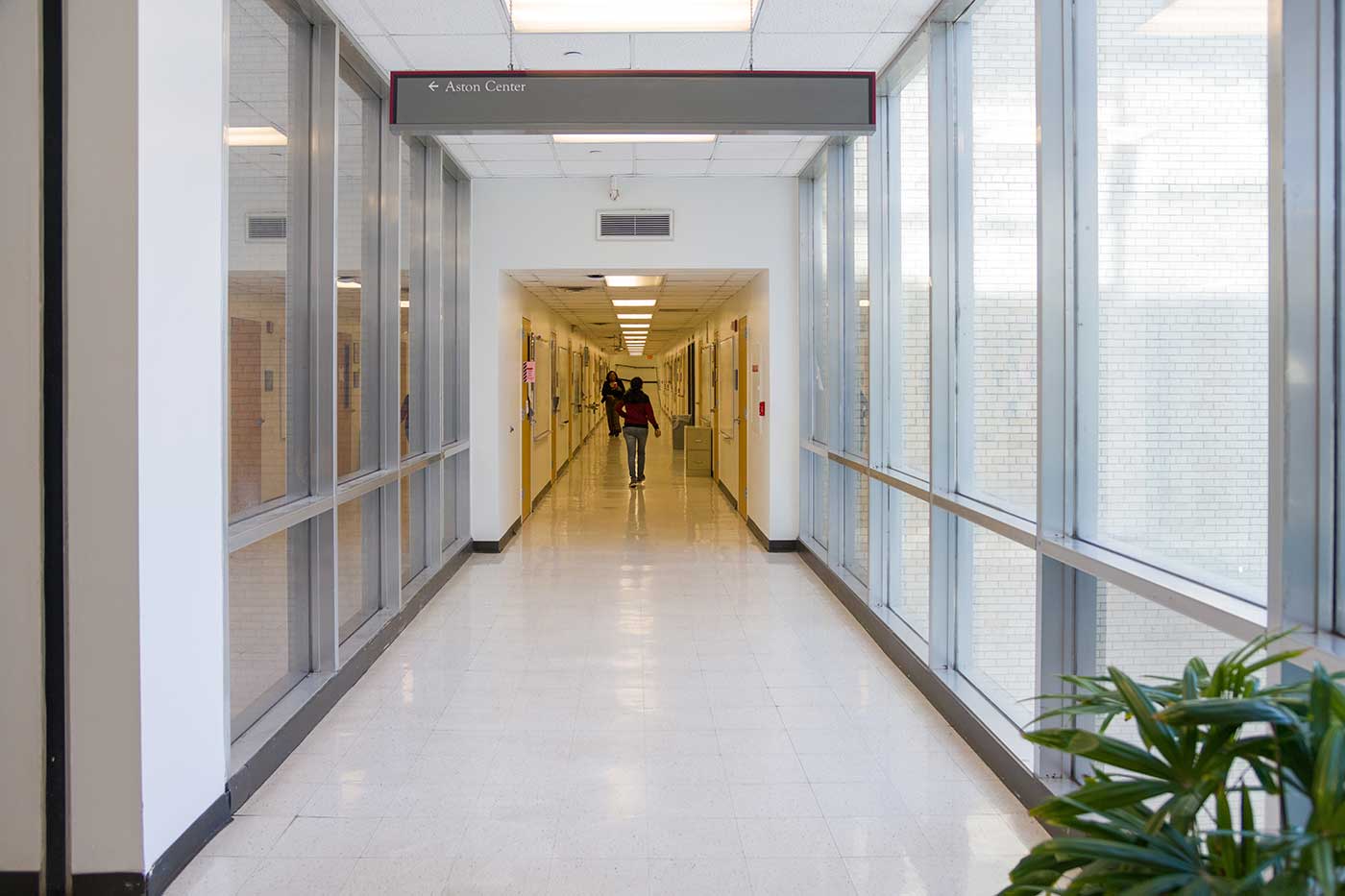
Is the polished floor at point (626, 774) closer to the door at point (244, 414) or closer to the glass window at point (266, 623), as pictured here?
the glass window at point (266, 623)

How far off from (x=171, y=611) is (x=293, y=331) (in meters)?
1.68

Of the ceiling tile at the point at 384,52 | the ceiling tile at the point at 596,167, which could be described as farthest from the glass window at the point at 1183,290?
the ceiling tile at the point at 596,167

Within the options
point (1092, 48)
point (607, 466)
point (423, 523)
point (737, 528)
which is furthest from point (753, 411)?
point (607, 466)

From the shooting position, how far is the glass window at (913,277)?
5.09 m

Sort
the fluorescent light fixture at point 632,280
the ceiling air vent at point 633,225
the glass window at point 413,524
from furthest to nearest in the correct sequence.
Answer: the fluorescent light fixture at point 632,280 < the ceiling air vent at point 633,225 < the glass window at point 413,524

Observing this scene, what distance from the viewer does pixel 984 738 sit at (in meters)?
3.82

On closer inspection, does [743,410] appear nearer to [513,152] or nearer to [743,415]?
[743,415]

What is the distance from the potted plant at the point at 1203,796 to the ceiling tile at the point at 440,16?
4211mm

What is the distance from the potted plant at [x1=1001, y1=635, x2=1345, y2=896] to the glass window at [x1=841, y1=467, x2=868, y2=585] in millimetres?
5034

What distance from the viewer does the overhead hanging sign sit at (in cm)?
375

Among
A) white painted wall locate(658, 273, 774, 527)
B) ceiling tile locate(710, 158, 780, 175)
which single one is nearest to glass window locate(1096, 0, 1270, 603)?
ceiling tile locate(710, 158, 780, 175)

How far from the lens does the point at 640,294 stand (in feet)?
38.7

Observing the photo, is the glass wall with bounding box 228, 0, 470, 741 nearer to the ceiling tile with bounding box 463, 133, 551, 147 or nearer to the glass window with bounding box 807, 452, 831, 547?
the ceiling tile with bounding box 463, 133, 551, 147

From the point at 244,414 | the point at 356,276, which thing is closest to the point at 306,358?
the point at 244,414
